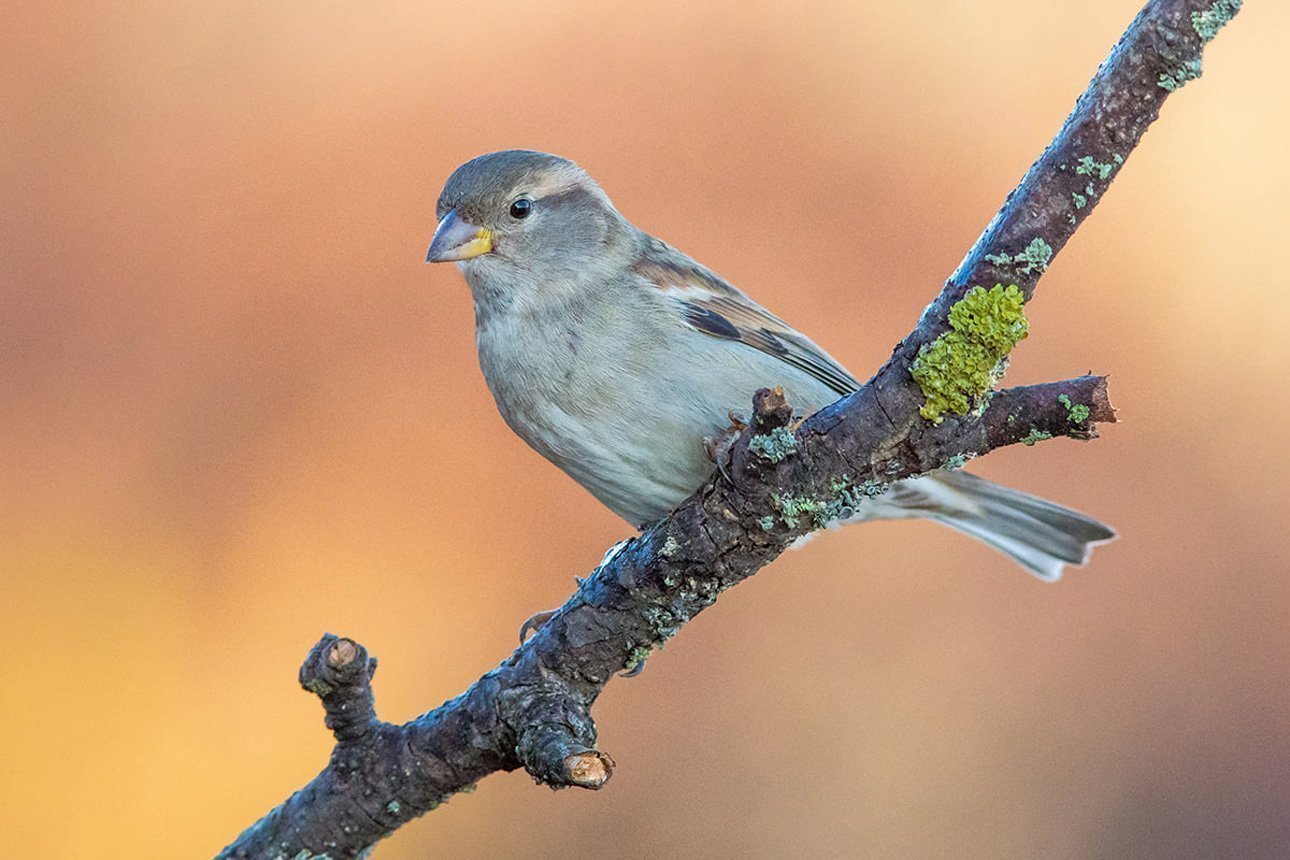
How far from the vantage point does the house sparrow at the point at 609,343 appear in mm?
3139

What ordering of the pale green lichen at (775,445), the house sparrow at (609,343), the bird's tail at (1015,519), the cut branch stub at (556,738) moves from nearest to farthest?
the cut branch stub at (556,738), the pale green lichen at (775,445), the house sparrow at (609,343), the bird's tail at (1015,519)

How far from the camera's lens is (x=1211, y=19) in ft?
5.79

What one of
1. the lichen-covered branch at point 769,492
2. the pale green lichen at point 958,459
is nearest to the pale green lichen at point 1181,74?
the lichen-covered branch at point 769,492

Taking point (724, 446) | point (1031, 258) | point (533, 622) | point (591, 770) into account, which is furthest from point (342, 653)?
point (1031, 258)

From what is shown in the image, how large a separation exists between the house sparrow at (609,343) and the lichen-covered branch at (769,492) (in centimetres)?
63

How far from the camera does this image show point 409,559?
4270 mm

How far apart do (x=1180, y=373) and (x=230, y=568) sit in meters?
2.96

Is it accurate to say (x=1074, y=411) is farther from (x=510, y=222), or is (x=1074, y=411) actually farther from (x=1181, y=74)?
(x=510, y=222)

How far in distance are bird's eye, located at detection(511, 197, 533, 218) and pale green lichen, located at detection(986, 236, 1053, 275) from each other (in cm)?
178

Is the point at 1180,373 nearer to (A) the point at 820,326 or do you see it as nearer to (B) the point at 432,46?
(A) the point at 820,326

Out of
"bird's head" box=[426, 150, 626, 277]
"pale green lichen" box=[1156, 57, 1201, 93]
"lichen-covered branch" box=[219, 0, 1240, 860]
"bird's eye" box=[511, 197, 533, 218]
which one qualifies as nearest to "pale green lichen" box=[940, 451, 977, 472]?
"lichen-covered branch" box=[219, 0, 1240, 860]

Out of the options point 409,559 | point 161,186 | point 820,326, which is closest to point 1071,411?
point 820,326

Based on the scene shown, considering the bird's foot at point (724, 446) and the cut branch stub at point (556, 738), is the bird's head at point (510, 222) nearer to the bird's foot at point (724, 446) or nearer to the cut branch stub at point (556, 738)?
the bird's foot at point (724, 446)

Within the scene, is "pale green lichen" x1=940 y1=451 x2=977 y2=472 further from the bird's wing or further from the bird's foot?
the bird's wing
